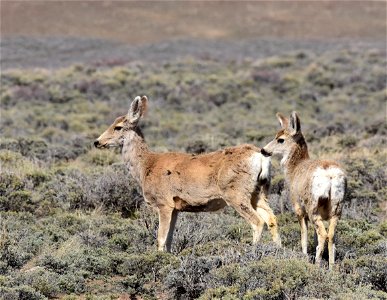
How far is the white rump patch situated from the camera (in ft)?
29.4

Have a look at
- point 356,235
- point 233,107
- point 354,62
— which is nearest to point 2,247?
point 356,235

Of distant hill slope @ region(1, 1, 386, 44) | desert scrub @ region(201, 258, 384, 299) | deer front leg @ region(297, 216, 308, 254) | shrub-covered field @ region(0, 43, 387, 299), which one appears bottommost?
distant hill slope @ region(1, 1, 386, 44)

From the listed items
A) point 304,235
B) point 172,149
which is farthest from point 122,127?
Answer: point 172,149

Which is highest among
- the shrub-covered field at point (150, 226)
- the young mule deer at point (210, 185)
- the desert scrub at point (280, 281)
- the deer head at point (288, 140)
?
the deer head at point (288, 140)

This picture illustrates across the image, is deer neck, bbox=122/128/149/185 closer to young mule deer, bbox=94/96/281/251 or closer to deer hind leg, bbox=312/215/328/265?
young mule deer, bbox=94/96/281/251

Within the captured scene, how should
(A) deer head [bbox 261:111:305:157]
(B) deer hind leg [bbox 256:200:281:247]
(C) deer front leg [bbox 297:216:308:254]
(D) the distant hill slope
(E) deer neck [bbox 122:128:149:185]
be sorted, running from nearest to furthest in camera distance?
(C) deer front leg [bbox 297:216:308:254], (B) deer hind leg [bbox 256:200:281:247], (A) deer head [bbox 261:111:305:157], (E) deer neck [bbox 122:128:149:185], (D) the distant hill slope

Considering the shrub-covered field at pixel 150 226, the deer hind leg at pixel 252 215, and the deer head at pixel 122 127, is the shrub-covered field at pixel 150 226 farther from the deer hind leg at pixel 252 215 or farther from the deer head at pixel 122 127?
the deer head at pixel 122 127

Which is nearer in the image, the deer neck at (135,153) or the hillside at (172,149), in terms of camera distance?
the hillside at (172,149)

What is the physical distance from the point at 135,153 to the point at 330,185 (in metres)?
3.20

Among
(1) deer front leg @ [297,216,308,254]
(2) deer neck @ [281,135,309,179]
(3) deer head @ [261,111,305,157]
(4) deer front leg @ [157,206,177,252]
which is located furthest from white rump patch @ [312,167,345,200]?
(4) deer front leg @ [157,206,177,252]

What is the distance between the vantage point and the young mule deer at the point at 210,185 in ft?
30.8

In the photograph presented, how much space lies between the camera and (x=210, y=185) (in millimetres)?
9570

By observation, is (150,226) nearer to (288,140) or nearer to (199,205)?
(199,205)

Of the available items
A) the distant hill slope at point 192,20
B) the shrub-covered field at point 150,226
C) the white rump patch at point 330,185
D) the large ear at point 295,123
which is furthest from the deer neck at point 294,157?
the distant hill slope at point 192,20
